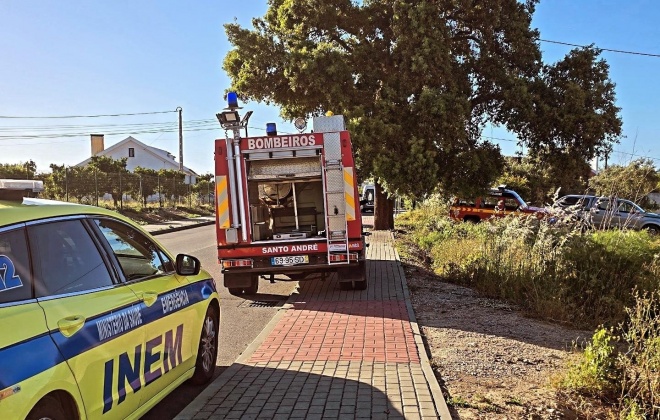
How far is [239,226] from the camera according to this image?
9516mm

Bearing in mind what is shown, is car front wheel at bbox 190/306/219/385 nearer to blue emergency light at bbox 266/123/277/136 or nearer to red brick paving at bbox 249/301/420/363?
red brick paving at bbox 249/301/420/363

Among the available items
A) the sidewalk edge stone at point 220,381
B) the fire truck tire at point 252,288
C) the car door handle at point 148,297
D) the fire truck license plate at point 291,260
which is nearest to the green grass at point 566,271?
the fire truck license plate at point 291,260

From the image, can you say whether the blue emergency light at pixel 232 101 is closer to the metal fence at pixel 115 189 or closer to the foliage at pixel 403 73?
the foliage at pixel 403 73

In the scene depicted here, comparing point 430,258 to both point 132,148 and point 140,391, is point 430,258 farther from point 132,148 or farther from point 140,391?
point 132,148

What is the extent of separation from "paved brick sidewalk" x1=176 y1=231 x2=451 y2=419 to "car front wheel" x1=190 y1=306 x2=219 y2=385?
166 mm

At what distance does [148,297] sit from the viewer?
4207mm

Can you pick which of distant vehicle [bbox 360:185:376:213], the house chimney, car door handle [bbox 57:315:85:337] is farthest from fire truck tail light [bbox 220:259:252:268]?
the house chimney

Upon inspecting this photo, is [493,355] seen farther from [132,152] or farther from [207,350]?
[132,152]

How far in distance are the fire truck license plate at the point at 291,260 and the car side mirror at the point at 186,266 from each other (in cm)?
437

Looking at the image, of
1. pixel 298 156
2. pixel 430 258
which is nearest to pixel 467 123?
pixel 430 258

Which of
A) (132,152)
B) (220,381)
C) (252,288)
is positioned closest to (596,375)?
(220,381)

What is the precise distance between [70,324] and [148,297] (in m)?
1.03

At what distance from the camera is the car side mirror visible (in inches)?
190

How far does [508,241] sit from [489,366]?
192 inches
